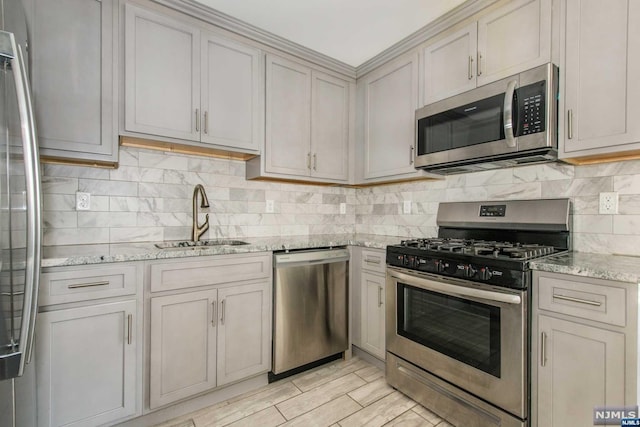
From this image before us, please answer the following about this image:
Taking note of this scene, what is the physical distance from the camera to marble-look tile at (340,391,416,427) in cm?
171

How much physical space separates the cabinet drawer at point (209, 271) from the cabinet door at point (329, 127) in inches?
38.7

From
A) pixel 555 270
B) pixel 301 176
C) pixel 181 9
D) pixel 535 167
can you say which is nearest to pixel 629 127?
pixel 535 167

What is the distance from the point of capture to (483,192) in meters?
2.16

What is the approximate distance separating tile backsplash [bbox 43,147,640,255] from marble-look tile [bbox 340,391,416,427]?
124 centimetres

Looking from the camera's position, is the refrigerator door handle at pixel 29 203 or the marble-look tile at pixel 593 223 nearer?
the refrigerator door handle at pixel 29 203

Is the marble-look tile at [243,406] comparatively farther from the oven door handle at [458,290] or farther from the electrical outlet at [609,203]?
the electrical outlet at [609,203]

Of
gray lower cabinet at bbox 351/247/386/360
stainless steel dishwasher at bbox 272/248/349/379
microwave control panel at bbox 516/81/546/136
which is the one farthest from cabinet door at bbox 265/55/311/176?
microwave control panel at bbox 516/81/546/136

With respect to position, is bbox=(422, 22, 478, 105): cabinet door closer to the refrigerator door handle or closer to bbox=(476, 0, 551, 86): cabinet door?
bbox=(476, 0, 551, 86): cabinet door

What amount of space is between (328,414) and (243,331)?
2.34 feet

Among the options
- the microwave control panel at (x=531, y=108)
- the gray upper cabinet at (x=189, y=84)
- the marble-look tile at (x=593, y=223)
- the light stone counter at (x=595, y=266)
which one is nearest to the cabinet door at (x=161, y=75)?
the gray upper cabinet at (x=189, y=84)

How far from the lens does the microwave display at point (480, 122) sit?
1628 mm

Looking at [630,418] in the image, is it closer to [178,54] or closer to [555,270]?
[555,270]

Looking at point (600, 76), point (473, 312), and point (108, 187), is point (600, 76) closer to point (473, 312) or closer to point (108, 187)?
point (473, 312)

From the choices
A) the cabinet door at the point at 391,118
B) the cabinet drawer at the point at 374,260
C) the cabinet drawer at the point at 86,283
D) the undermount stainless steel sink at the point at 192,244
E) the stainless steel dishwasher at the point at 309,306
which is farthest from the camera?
the cabinet door at the point at 391,118
